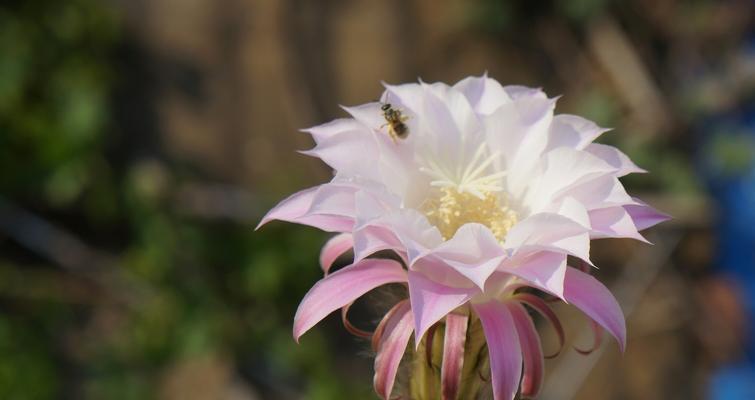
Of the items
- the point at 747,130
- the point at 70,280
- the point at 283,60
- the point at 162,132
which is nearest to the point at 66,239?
the point at 70,280

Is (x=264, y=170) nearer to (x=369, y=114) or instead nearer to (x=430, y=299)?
(x=369, y=114)

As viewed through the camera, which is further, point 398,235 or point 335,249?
point 335,249

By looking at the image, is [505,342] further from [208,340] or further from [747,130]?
[747,130]

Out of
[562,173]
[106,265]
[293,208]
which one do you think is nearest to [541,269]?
[562,173]

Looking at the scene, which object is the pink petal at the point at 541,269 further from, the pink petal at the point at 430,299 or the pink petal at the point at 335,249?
the pink petal at the point at 335,249

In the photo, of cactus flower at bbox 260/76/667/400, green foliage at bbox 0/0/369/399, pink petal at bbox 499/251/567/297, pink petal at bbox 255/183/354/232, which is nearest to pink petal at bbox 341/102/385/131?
cactus flower at bbox 260/76/667/400

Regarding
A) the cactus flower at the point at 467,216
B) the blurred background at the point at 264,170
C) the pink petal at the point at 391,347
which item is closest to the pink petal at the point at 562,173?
the cactus flower at the point at 467,216
